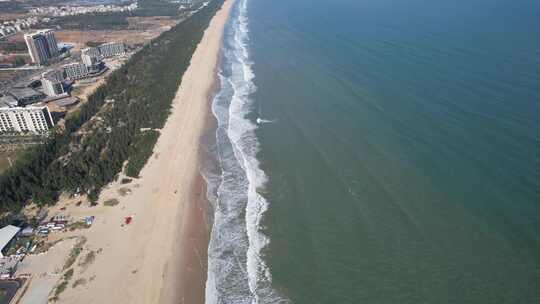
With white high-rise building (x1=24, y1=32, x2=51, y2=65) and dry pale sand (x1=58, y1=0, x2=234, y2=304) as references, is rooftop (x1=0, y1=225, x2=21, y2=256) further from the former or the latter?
white high-rise building (x1=24, y1=32, x2=51, y2=65)

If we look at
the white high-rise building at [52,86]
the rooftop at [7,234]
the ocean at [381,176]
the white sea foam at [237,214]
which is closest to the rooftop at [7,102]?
the white high-rise building at [52,86]

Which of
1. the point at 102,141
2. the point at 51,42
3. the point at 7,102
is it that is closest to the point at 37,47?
the point at 51,42

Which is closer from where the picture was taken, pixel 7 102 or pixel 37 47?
pixel 7 102

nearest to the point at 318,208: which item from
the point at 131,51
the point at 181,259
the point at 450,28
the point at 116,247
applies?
the point at 181,259

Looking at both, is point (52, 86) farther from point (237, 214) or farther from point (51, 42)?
point (237, 214)

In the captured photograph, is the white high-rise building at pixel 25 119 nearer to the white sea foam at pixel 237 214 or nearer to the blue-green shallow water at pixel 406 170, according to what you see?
the white sea foam at pixel 237 214

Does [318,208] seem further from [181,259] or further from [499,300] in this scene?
[499,300]
